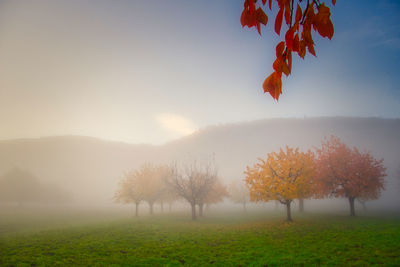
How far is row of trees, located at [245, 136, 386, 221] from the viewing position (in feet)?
69.2

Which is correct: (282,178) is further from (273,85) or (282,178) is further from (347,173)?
(273,85)

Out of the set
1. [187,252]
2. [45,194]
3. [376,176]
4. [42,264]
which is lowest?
[45,194]

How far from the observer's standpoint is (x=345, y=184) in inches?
963

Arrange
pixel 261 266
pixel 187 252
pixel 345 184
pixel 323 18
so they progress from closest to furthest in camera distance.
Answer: pixel 323 18 → pixel 261 266 → pixel 187 252 → pixel 345 184

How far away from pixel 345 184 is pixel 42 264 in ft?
104

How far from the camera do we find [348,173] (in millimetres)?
24547

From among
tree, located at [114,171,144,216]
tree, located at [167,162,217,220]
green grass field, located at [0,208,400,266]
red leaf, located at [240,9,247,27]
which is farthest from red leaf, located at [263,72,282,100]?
tree, located at [114,171,144,216]

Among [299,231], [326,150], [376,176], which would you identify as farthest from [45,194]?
[376,176]

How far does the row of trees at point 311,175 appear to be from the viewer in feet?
69.2

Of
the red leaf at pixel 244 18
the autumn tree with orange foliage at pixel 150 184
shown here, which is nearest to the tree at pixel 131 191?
the autumn tree with orange foliage at pixel 150 184

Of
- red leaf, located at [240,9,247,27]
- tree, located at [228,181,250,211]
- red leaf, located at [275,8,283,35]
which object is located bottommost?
tree, located at [228,181,250,211]

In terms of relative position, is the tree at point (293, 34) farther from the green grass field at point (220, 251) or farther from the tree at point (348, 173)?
the tree at point (348, 173)

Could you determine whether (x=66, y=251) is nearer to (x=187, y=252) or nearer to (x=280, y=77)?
(x=187, y=252)

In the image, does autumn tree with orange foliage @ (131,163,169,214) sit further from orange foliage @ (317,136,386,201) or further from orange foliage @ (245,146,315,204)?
orange foliage @ (317,136,386,201)
